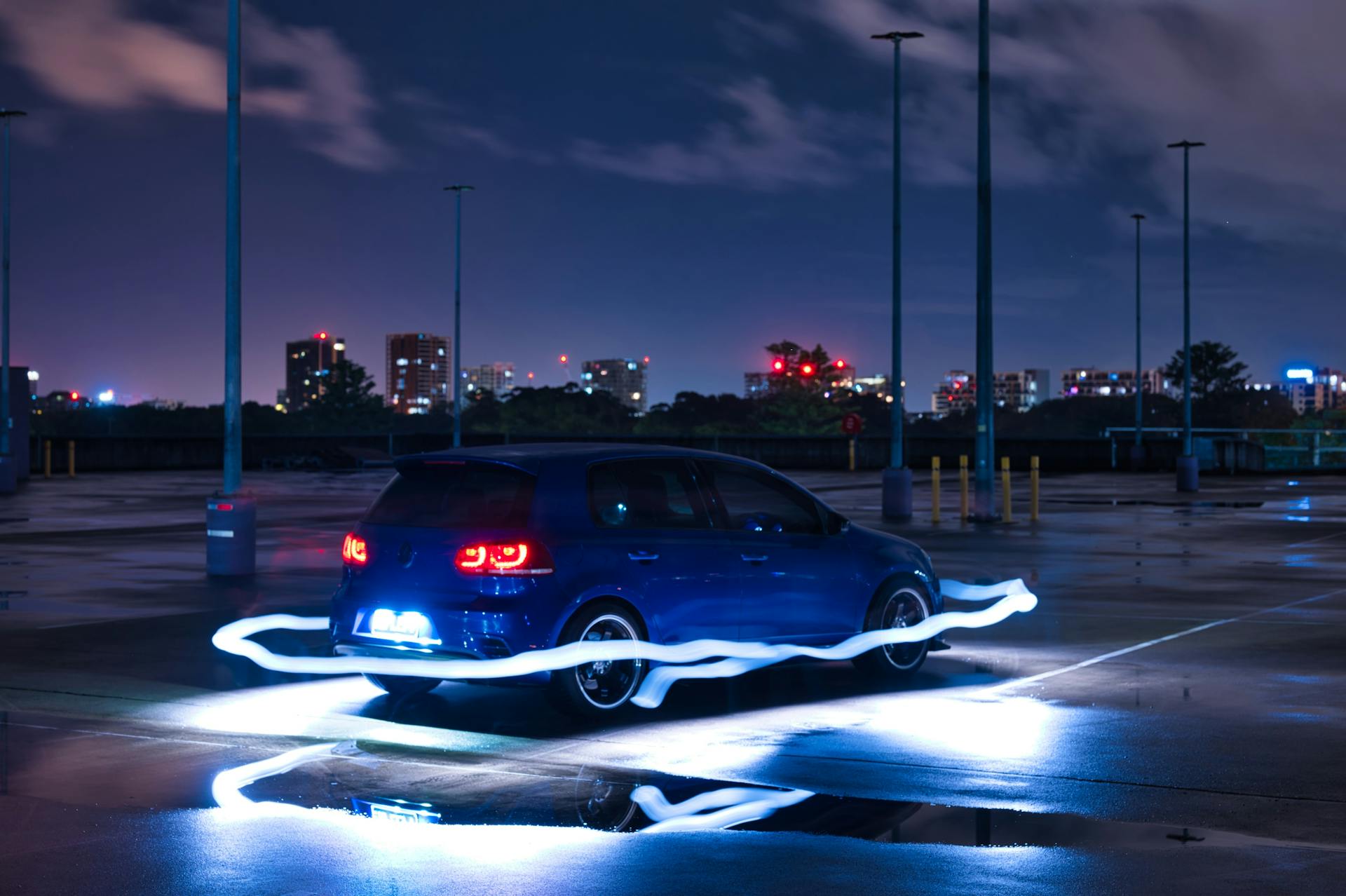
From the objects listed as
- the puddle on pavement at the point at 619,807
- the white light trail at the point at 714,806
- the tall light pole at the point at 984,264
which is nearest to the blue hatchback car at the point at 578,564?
the puddle on pavement at the point at 619,807

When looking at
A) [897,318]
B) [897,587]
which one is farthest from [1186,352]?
[897,587]

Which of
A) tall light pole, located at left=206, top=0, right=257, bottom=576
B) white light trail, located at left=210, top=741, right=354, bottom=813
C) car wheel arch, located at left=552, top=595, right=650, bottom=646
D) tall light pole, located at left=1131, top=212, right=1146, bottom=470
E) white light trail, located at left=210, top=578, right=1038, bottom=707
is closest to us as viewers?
white light trail, located at left=210, top=741, right=354, bottom=813

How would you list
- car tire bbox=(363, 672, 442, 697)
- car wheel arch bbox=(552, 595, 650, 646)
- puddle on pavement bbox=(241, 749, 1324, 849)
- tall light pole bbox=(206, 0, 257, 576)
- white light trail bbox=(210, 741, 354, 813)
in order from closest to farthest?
puddle on pavement bbox=(241, 749, 1324, 849) → white light trail bbox=(210, 741, 354, 813) → car wheel arch bbox=(552, 595, 650, 646) → car tire bbox=(363, 672, 442, 697) → tall light pole bbox=(206, 0, 257, 576)

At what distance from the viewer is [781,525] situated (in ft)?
36.4

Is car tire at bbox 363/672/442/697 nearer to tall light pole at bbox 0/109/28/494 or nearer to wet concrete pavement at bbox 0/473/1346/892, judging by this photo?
wet concrete pavement at bbox 0/473/1346/892

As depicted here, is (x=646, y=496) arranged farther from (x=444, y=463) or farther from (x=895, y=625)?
(x=895, y=625)

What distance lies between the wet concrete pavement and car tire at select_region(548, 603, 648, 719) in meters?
0.16

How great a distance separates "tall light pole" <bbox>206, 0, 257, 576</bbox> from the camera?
18734 mm

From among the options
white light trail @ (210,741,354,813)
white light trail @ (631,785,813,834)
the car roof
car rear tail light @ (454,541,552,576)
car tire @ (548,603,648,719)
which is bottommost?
white light trail @ (210,741,354,813)

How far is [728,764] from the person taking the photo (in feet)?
28.1

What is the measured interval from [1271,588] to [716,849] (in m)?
12.8

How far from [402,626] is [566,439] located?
5473 cm

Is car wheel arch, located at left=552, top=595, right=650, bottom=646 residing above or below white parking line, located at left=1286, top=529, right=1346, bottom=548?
above

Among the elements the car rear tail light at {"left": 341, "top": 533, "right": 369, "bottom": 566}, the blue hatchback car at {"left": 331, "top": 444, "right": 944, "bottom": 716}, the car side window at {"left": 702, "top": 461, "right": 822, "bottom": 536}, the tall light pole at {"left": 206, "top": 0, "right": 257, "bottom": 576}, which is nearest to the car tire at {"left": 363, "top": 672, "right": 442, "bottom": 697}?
the blue hatchback car at {"left": 331, "top": 444, "right": 944, "bottom": 716}
